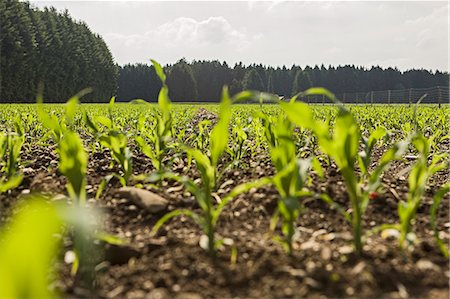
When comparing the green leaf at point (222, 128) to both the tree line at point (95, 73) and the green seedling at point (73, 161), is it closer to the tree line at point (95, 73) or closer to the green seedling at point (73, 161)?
the green seedling at point (73, 161)

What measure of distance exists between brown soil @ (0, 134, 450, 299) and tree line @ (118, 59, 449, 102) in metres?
61.7

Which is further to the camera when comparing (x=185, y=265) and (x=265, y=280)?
(x=185, y=265)

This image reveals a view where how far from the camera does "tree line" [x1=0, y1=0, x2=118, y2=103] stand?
4241 centimetres

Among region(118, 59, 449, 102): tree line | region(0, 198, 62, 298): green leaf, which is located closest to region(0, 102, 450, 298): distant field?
region(0, 198, 62, 298): green leaf

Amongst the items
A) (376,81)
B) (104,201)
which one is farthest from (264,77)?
(104,201)

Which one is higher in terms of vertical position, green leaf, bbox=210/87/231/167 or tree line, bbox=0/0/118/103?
tree line, bbox=0/0/118/103

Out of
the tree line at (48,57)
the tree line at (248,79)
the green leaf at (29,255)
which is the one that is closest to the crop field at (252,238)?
the green leaf at (29,255)

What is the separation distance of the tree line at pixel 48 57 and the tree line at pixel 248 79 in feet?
36.5

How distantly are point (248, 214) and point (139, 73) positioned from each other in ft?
256

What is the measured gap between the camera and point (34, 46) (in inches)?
1790

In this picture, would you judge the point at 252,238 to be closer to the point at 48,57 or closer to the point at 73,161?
the point at 73,161

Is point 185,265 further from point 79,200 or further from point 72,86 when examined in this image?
point 72,86

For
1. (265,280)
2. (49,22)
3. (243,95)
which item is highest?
(49,22)

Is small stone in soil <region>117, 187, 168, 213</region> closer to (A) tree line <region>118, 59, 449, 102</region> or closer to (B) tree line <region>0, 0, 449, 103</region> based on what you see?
(B) tree line <region>0, 0, 449, 103</region>
